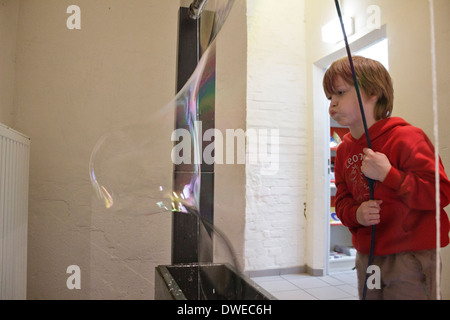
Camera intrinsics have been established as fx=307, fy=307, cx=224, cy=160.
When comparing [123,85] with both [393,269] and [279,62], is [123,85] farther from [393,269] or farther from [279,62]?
[393,269]

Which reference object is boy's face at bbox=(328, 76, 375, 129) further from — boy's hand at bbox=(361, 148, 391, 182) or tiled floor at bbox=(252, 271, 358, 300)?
tiled floor at bbox=(252, 271, 358, 300)

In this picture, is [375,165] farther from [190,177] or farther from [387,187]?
[190,177]

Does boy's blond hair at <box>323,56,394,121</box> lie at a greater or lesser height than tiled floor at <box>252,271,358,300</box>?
greater

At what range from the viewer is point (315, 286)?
0.47 m

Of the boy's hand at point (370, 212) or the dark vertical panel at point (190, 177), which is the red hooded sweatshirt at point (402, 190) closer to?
the boy's hand at point (370, 212)

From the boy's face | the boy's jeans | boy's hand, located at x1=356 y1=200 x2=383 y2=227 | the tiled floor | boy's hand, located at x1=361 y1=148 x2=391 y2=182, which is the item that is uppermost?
the boy's face

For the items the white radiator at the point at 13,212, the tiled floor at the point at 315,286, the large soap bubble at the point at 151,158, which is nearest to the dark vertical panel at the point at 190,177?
the large soap bubble at the point at 151,158

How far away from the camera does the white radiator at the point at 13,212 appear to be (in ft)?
2.00

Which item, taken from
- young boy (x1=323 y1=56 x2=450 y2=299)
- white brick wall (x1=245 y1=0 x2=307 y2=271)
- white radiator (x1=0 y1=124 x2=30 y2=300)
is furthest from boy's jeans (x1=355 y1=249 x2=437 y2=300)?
white radiator (x1=0 y1=124 x2=30 y2=300)

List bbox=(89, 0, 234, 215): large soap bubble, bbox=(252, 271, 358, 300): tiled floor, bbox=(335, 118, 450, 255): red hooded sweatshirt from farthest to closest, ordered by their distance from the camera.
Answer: bbox=(89, 0, 234, 215): large soap bubble
bbox=(252, 271, 358, 300): tiled floor
bbox=(335, 118, 450, 255): red hooded sweatshirt

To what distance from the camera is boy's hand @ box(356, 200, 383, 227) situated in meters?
0.28

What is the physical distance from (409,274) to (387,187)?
0.08 metres

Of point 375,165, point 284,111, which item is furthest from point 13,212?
point 375,165

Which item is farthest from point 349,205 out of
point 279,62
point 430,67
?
point 279,62
